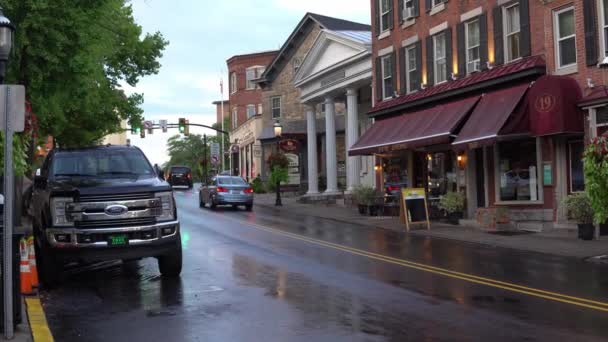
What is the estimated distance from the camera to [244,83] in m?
63.5

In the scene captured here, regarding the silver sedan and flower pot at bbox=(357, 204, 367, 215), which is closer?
flower pot at bbox=(357, 204, 367, 215)

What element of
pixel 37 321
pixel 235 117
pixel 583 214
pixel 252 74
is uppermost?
pixel 252 74

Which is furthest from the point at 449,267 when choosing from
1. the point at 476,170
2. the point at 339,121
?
the point at 339,121

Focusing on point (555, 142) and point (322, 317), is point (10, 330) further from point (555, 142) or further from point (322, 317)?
point (555, 142)

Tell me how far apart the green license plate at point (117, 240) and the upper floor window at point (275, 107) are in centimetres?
3936

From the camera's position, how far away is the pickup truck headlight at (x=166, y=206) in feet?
34.0

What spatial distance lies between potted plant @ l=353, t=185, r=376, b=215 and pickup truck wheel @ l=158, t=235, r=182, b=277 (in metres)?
16.3

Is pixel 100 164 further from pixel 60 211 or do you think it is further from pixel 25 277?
pixel 25 277

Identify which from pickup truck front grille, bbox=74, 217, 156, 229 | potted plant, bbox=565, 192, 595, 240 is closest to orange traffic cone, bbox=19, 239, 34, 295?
pickup truck front grille, bbox=74, 217, 156, 229

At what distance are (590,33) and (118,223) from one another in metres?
13.4

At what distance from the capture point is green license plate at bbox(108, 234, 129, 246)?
9953 mm

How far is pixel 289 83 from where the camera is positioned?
47594 mm

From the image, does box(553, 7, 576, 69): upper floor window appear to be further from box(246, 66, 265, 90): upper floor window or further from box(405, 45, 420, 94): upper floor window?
box(246, 66, 265, 90): upper floor window

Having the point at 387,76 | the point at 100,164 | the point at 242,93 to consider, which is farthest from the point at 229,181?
the point at 242,93
